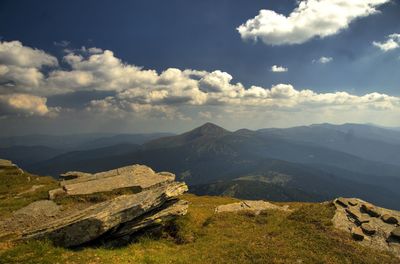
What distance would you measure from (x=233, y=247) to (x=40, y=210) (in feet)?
71.4

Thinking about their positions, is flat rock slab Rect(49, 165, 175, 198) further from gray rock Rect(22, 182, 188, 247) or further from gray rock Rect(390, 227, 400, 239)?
gray rock Rect(390, 227, 400, 239)

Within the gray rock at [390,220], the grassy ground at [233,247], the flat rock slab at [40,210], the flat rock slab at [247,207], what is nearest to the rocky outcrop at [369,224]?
the gray rock at [390,220]

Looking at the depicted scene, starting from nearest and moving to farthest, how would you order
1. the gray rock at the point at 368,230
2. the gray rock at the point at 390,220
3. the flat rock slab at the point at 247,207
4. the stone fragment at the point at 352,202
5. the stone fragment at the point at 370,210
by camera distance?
the gray rock at the point at 368,230 < the gray rock at the point at 390,220 < the stone fragment at the point at 370,210 < the stone fragment at the point at 352,202 < the flat rock slab at the point at 247,207

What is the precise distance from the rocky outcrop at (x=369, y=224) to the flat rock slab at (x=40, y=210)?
30.0 m

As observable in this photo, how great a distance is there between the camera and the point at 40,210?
31422mm

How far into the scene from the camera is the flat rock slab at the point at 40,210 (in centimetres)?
3036

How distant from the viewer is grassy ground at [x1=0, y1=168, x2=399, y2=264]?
21.3 metres

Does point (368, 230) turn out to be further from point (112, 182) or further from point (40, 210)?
point (40, 210)

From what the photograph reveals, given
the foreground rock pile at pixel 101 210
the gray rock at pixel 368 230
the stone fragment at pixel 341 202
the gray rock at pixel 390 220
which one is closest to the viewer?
the foreground rock pile at pixel 101 210

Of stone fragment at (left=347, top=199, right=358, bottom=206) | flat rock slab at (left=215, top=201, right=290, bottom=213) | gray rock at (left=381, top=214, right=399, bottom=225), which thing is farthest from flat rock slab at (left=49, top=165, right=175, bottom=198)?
gray rock at (left=381, top=214, right=399, bottom=225)

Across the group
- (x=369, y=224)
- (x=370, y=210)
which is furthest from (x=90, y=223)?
(x=370, y=210)

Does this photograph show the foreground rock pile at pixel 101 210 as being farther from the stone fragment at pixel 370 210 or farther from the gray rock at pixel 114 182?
the stone fragment at pixel 370 210

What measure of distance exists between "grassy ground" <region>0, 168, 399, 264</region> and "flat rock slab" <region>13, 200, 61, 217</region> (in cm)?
785

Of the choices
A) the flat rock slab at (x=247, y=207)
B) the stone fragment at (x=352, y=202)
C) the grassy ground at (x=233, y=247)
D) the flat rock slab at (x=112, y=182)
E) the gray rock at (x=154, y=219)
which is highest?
the flat rock slab at (x=112, y=182)
